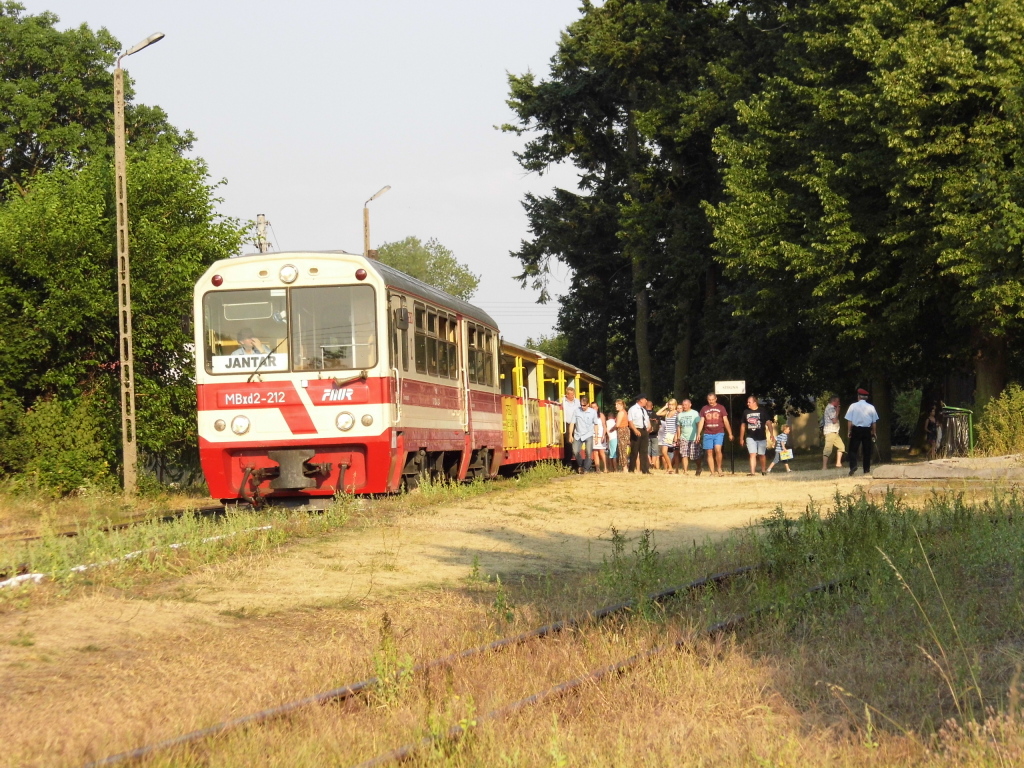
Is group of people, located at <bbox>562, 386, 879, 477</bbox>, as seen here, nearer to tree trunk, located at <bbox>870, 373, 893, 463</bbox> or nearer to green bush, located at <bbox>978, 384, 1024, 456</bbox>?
green bush, located at <bbox>978, 384, 1024, 456</bbox>

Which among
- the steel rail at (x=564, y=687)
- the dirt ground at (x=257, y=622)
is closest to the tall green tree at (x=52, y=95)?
the dirt ground at (x=257, y=622)

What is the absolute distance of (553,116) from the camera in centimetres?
4309

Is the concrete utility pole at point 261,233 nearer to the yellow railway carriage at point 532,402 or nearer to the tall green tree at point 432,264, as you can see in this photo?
the yellow railway carriage at point 532,402

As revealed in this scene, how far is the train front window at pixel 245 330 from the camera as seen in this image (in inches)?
647

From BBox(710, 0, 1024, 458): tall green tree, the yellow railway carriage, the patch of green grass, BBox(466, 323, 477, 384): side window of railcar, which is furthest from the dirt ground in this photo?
BBox(710, 0, 1024, 458): tall green tree

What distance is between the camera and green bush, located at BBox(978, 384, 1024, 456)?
2233cm

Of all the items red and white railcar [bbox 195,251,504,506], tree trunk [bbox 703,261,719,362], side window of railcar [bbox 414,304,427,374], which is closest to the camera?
red and white railcar [bbox 195,251,504,506]

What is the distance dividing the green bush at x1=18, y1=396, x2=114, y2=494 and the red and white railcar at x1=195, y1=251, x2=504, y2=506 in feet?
24.5

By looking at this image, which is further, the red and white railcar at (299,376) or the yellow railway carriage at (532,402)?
the yellow railway carriage at (532,402)

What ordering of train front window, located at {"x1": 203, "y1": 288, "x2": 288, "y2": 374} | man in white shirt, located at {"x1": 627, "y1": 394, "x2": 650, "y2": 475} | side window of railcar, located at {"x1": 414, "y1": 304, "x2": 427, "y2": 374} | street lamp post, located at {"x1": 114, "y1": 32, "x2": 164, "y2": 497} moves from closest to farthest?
1. train front window, located at {"x1": 203, "y1": 288, "x2": 288, "y2": 374}
2. side window of railcar, located at {"x1": 414, "y1": 304, "x2": 427, "y2": 374}
3. street lamp post, located at {"x1": 114, "y1": 32, "x2": 164, "y2": 497}
4. man in white shirt, located at {"x1": 627, "y1": 394, "x2": 650, "y2": 475}

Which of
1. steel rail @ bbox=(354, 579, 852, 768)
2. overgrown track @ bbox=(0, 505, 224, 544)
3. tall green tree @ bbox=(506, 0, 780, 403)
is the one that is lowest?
steel rail @ bbox=(354, 579, 852, 768)

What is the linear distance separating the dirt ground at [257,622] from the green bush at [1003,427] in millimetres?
7769

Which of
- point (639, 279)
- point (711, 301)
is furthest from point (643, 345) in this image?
point (639, 279)

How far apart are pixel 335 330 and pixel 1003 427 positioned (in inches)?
488
